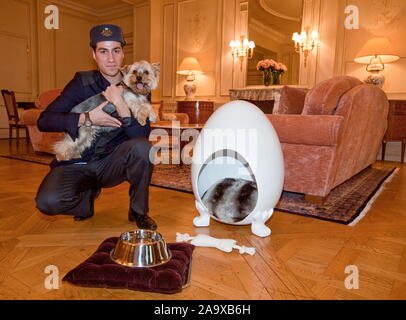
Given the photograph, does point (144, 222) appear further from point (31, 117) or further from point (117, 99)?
point (31, 117)

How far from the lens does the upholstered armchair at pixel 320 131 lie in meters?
2.08

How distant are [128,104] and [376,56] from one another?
4173 mm

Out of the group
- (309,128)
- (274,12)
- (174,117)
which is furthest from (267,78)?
(309,128)

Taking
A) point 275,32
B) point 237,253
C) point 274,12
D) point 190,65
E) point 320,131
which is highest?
point 274,12

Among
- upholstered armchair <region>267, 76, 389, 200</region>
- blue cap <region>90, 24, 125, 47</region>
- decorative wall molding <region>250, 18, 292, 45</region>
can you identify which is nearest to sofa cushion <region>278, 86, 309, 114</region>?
upholstered armchair <region>267, 76, 389, 200</region>

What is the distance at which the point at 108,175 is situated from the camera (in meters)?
1.75

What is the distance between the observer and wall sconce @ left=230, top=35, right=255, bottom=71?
237 inches

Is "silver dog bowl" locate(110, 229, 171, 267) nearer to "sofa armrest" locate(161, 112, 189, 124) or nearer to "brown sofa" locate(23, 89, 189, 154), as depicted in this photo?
"brown sofa" locate(23, 89, 189, 154)

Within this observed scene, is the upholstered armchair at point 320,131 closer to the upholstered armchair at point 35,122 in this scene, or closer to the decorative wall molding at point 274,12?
the upholstered armchair at point 35,122

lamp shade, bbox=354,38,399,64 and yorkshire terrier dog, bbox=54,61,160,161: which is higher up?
lamp shade, bbox=354,38,399,64

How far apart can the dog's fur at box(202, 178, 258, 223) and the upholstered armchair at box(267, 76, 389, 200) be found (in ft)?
2.09

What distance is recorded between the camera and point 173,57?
7184 millimetres
